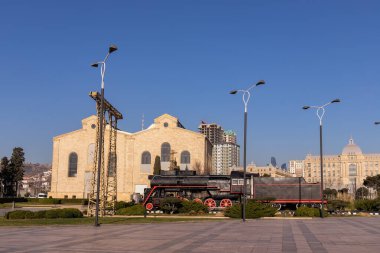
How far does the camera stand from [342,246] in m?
15.9

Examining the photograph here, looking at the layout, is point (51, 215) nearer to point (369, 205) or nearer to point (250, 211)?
point (250, 211)

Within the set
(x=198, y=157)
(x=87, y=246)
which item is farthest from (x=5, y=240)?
(x=198, y=157)

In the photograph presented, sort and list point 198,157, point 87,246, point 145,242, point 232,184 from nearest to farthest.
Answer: point 87,246, point 145,242, point 232,184, point 198,157

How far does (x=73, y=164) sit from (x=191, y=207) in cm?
5728

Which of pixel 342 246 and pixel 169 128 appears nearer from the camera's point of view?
pixel 342 246

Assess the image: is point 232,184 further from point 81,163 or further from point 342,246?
point 81,163

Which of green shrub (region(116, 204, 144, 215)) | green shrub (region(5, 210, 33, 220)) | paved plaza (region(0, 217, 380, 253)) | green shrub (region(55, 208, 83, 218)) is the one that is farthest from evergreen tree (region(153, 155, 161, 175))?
paved plaza (region(0, 217, 380, 253))

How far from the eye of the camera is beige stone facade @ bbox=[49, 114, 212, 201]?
88.7 m

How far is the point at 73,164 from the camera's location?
91.2m

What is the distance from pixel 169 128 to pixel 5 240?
73231 millimetres

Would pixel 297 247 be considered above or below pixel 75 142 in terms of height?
below

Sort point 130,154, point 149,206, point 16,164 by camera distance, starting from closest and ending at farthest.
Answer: point 149,206
point 130,154
point 16,164

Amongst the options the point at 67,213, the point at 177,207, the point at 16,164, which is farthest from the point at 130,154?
the point at 67,213

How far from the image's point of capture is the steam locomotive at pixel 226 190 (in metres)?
45.3
